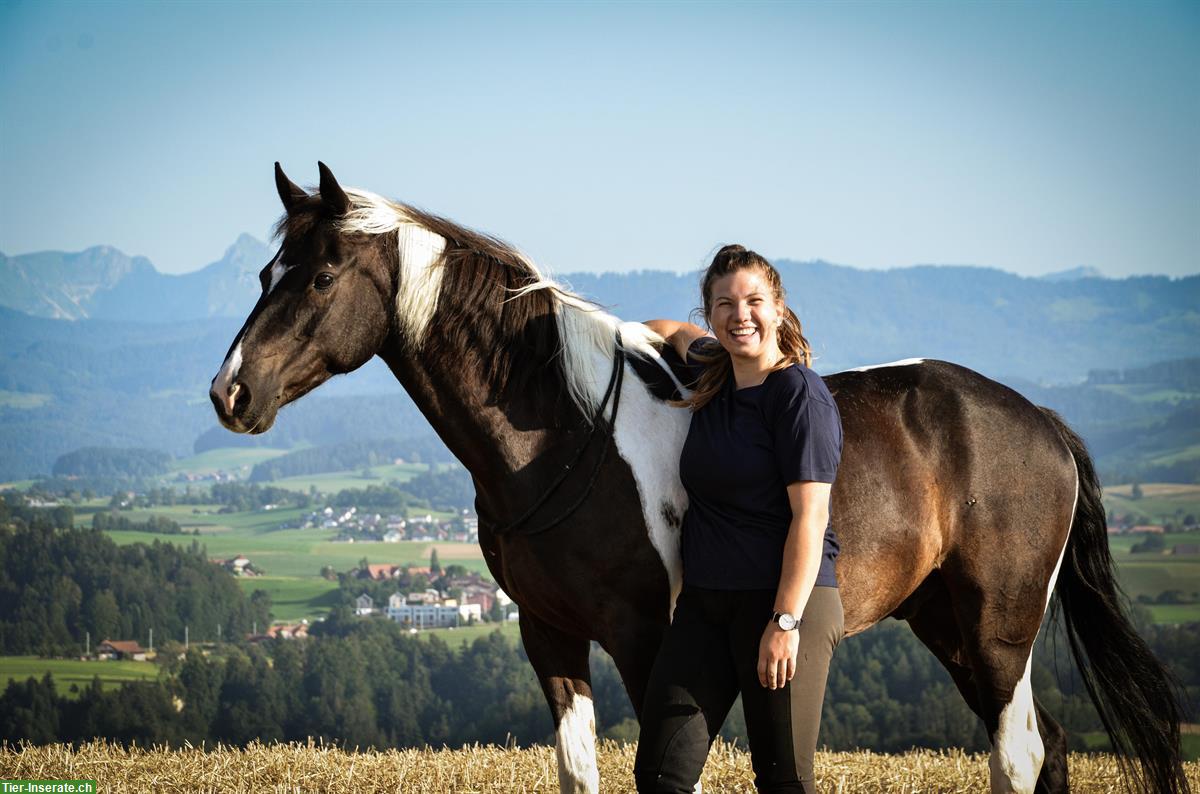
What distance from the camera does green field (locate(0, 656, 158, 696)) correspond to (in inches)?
1118

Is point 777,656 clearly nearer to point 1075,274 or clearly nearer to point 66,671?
point 66,671

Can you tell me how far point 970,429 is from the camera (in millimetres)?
4371

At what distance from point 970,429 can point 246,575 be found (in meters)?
41.8

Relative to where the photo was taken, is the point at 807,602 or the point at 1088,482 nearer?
the point at 807,602

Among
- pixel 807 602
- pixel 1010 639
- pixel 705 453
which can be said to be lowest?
pixel 1010 639

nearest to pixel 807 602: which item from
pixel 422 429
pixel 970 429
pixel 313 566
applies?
pixel 970 429

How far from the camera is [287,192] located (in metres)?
3.74

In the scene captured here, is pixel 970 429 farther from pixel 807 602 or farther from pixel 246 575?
pixel 246 575

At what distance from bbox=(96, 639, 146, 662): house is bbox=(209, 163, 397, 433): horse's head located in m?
32.6

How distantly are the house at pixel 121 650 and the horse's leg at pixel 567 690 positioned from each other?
32268 millimetres

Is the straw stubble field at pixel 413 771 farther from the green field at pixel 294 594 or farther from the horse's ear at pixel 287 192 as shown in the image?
the green field at pixel 294 594

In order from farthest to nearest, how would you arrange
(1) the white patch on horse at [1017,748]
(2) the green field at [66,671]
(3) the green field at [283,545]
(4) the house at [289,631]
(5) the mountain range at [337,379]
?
(5) the mountain range at [337,379] < (3) the green field at [283,545] < (4) the house at [289,631] < (2) the green field at [66,671] < (1) the white patch on horse at [1017,748]

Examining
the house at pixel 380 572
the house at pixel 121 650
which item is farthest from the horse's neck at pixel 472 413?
the house at pixel 380 572

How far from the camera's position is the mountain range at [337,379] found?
62.2 meters
